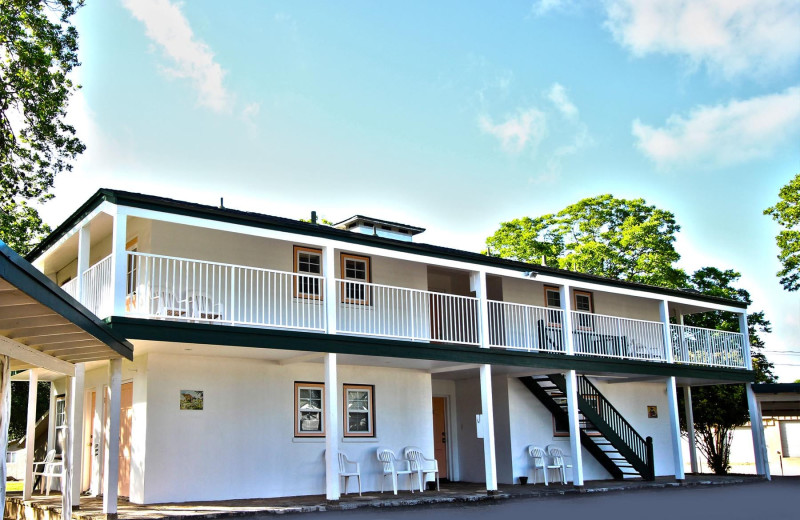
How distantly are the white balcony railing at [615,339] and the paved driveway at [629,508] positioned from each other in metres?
3.44

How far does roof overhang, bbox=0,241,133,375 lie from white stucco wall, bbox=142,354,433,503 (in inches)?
122

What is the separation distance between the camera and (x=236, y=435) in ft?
48.4

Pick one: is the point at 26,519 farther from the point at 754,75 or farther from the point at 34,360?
the point at 754,75

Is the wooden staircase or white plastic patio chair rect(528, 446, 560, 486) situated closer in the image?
white plastic patio chair rect(528, 446, 560, 486)

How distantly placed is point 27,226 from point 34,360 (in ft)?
51.3

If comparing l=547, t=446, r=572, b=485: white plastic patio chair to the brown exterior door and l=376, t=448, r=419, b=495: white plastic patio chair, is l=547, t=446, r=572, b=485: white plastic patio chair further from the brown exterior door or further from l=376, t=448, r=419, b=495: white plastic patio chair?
Answer: l=376, t=448, r=419, b=495: white plastic patio chair

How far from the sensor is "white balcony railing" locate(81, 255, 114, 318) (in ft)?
41.5

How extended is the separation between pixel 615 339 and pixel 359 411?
700cm

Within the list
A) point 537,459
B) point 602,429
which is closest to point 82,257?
point 537,459

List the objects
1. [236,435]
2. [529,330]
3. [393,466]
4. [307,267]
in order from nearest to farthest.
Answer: [236,435]
[393,466]
[307,267]
[529,330]

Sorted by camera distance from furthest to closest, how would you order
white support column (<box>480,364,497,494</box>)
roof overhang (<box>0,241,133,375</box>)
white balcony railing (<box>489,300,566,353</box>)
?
1. white balcony railing (<box>489,300,566,353</box>)
2. white support column (<box>480,364,497,494</box>)
3. roof overhang (<box>0,241,133,375</box>)

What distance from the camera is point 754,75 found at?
88.2 ft

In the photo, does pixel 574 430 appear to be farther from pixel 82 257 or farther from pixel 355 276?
pixel 82 257

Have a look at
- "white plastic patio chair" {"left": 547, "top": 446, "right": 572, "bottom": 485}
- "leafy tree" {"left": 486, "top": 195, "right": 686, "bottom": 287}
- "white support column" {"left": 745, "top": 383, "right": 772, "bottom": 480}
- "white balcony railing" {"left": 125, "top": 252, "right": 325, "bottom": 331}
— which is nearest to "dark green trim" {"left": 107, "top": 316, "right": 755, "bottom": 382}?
"white balcony railing" {"left": 125, "top": 252, "right": 325, "bottom": 331}
